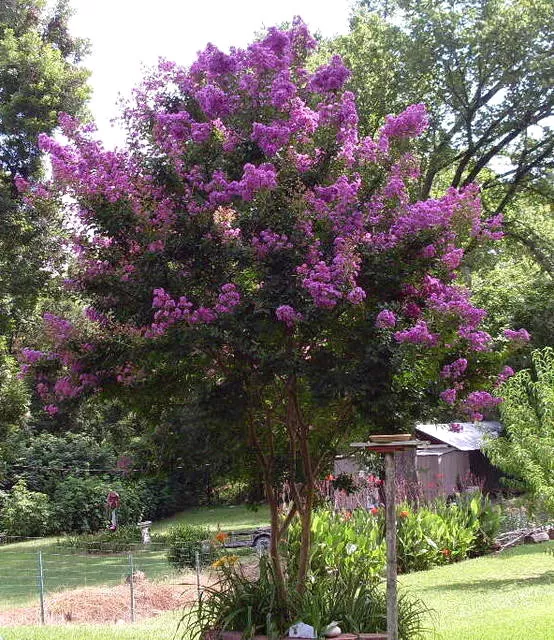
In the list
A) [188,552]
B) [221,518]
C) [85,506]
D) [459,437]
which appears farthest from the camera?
[221,518]

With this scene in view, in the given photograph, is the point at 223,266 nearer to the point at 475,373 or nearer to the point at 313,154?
the point at 313,154

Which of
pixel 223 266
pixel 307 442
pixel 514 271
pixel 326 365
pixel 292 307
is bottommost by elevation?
pixel 307 442

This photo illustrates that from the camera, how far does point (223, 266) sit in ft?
19.9

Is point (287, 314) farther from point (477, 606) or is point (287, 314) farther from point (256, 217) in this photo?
point (477, 606)

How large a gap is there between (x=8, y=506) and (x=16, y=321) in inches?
271

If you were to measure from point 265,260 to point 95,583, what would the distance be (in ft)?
33.9

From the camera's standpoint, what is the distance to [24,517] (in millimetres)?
22828

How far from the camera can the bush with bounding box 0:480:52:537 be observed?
74.8 feet

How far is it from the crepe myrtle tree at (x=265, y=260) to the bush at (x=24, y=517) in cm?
1746

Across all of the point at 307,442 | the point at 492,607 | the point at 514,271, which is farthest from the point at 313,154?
the point at 514,271

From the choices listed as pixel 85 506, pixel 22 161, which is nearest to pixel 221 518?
pixel 85 506

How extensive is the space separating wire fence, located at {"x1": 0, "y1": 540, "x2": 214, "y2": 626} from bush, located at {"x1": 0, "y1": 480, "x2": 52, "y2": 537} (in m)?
1.35

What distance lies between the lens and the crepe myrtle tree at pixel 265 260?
5.70 m

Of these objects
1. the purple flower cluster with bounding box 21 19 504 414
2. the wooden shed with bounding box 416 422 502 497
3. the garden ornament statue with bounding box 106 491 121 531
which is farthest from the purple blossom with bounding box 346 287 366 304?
the garden ornament statue with bounding box 106 491 121 531
